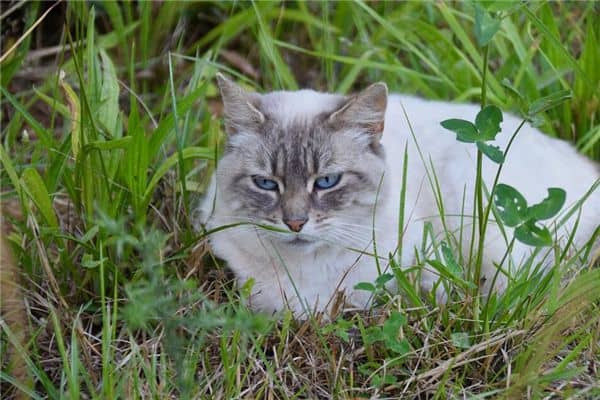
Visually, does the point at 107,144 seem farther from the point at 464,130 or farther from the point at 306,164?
the point at 464,130

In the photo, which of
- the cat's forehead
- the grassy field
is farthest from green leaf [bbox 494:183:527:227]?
the cat's forehead

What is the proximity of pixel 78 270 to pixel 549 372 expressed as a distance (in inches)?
70.9

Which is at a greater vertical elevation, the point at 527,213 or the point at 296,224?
the point at 527,213

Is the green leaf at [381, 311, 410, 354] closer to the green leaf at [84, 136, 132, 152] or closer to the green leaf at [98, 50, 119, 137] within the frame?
the green leaf at [84, 136, 132, 152]

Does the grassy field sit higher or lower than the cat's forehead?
lower

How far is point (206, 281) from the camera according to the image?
141 inches

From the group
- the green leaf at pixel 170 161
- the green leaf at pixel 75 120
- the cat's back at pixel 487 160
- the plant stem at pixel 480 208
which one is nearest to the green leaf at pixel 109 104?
A: the green leaf at pixel 75 120

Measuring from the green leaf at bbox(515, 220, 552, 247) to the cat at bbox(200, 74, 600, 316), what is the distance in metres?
A: 0.45

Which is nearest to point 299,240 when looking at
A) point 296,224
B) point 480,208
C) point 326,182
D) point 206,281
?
point 296,224

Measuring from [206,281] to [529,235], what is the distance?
1316mm

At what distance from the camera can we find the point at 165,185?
397cm

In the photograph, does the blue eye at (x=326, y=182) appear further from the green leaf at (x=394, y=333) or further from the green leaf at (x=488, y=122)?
the green leaf at (x=488, y=122)

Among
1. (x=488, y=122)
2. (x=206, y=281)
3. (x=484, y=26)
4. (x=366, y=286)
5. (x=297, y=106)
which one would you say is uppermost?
(x=484, y=26)

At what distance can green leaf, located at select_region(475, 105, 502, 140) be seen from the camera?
286 cm
